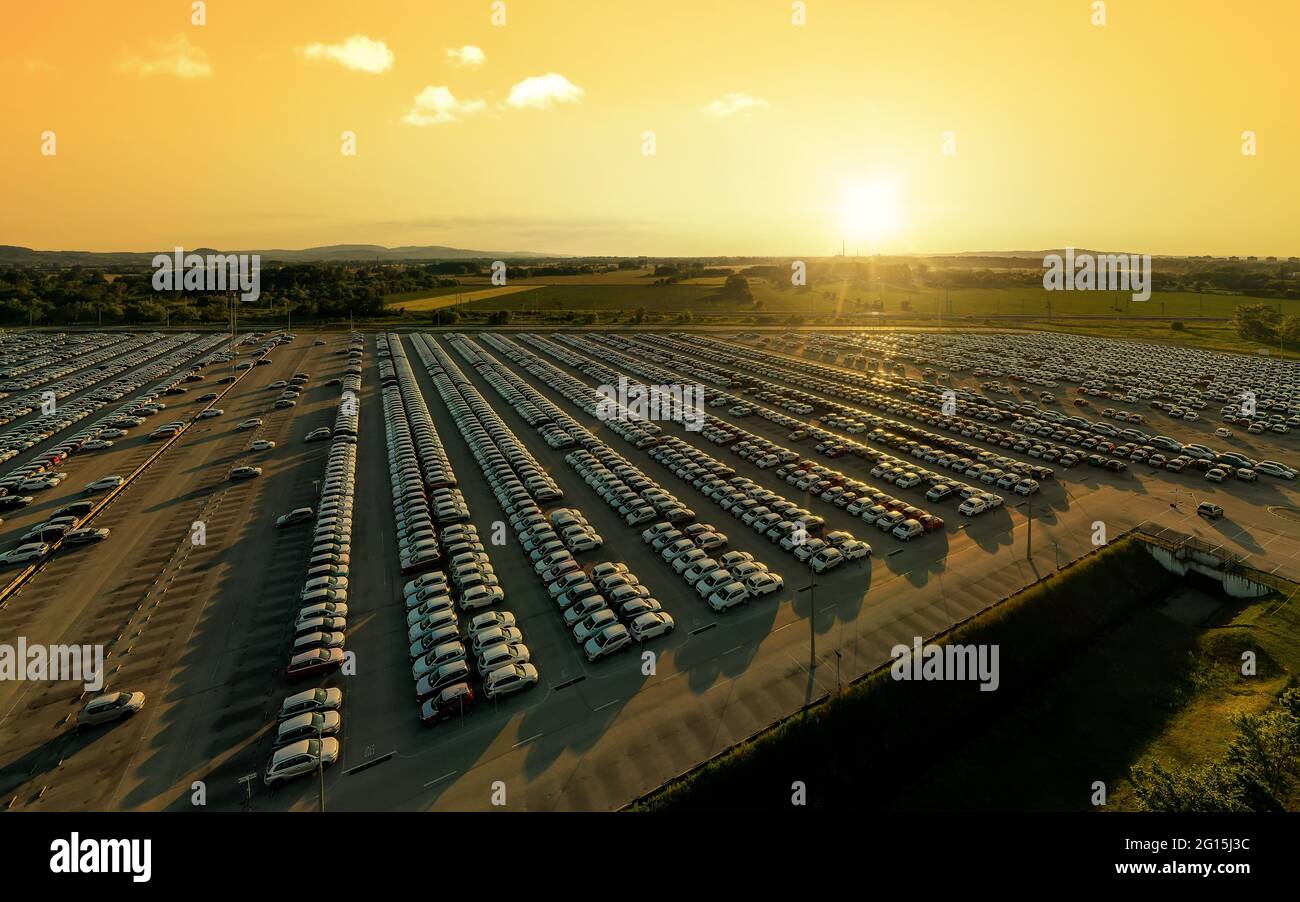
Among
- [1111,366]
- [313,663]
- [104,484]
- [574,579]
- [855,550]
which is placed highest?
[1111,366]

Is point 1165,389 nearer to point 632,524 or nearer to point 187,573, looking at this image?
point 632,524

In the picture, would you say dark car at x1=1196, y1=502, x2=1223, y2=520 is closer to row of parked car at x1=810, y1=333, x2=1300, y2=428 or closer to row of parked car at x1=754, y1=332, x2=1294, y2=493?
row of parked car at x1=754, y1=332, x2=1294, y2=493

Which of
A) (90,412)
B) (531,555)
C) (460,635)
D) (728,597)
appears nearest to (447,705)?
(460,635)

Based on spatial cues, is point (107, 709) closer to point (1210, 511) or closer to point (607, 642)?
point (607, 642)

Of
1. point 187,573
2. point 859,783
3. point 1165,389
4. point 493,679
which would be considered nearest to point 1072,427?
point 1165,389

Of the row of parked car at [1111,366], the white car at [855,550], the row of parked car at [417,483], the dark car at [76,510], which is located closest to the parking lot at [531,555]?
the row of parked car at [417,483]

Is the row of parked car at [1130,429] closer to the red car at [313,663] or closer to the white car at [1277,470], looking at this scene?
the white car at [1277,470]
